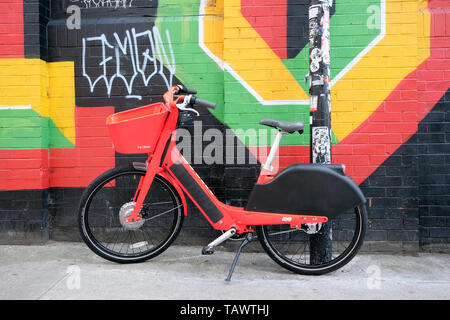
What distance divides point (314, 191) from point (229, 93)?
5.01 ft

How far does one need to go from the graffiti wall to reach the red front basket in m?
0.98

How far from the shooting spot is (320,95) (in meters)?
3.54

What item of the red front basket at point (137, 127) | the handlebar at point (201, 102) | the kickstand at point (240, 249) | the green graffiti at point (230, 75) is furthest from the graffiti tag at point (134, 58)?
A: the kickstand at point (240, 249)

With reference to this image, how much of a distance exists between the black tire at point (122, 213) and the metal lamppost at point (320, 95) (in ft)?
4.43

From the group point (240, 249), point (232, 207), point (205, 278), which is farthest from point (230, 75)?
point (205, 278)

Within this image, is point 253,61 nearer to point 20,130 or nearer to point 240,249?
point 240,249

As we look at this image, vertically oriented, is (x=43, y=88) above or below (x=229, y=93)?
above

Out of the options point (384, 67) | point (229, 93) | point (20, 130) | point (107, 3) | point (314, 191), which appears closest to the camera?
point (314, 191)

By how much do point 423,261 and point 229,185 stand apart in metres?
2.14

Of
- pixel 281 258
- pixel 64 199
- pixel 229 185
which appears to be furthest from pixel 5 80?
pixel 281 258

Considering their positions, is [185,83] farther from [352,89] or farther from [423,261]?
[423,261]

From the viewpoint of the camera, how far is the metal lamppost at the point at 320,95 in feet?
11.5

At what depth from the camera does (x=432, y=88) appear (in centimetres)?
425

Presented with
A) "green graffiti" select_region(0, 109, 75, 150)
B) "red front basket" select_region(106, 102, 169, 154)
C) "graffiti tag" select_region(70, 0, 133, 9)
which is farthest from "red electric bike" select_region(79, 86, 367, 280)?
"graffiti tag" select_region(70, 0, 133, 9)
